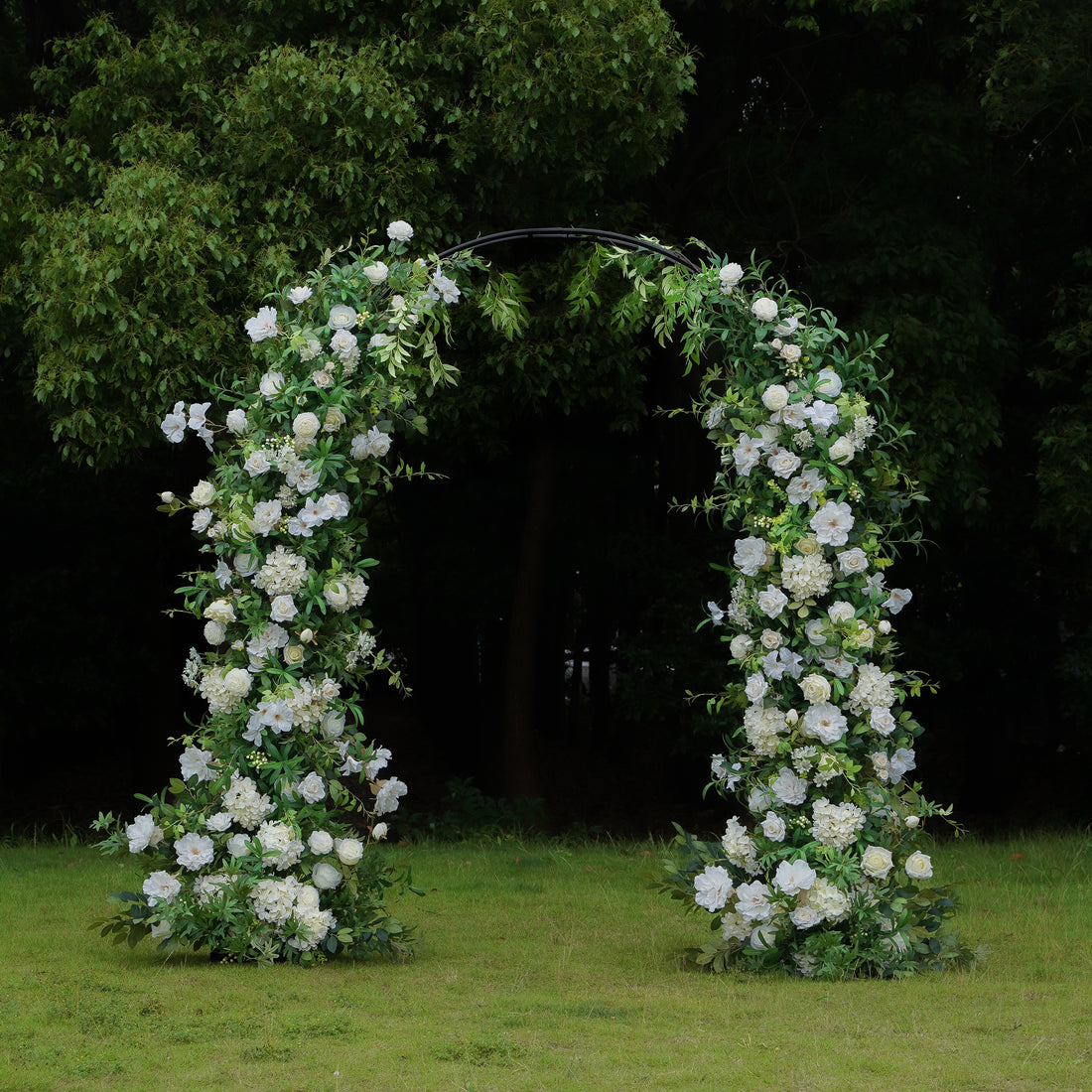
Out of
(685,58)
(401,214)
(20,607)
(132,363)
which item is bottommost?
(20,607)

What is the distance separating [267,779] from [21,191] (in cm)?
558

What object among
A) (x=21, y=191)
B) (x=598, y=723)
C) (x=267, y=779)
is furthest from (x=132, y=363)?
(x=598, y=723)

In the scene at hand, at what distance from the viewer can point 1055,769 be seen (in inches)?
727

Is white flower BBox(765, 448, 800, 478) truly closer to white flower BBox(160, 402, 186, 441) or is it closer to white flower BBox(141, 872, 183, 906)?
white flower BBox(160, 402, 186, 441)

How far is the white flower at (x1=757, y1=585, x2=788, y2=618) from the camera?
609cm

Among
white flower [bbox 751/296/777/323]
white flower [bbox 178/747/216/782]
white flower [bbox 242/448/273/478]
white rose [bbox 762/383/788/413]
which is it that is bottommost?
white flower [bbox 178/747/216/782]

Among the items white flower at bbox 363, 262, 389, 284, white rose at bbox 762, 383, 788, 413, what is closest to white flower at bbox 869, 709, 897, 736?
white rose at bbox 762, 383, 788, 413

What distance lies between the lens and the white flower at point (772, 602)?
6094 millimetres

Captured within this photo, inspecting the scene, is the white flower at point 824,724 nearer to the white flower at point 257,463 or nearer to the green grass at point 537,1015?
the green grass at point 537,1015

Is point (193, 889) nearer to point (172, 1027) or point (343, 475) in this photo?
point (172, 1027)

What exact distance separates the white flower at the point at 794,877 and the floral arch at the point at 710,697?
0.05 ft

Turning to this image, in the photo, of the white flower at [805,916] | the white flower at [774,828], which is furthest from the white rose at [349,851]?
the white flower at [805,916]

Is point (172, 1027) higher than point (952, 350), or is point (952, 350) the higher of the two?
point (952, 350)

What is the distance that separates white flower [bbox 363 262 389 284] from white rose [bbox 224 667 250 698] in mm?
1824
